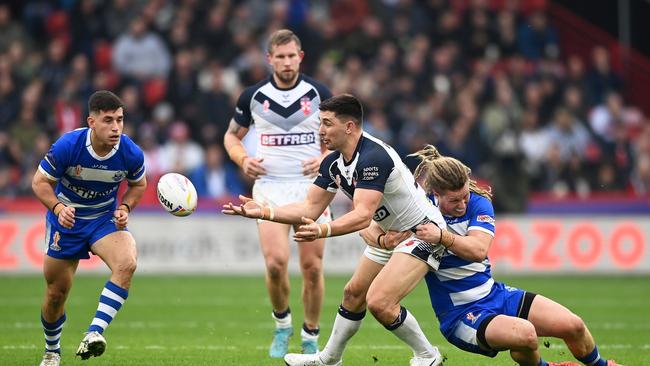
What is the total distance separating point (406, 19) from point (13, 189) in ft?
30.4

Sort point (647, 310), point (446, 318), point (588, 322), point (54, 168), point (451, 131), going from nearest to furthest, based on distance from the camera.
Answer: point (446, 318) < point (54, 168) < point (588, 322) < point (647, 310) < point (451, 131)

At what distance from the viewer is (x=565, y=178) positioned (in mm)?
20938

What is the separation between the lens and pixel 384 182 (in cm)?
816

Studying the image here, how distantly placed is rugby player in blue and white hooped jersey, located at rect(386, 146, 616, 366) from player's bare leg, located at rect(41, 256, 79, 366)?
281 centimetres

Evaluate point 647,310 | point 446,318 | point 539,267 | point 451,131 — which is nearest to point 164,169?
point 451,131

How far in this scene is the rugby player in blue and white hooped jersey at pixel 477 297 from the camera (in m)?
7.75

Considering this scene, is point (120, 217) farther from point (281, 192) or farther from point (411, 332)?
point (411, 332)

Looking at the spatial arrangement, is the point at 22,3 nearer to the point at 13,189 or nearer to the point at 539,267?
the point at 13,189

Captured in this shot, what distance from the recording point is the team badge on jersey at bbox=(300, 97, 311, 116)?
10.7 m

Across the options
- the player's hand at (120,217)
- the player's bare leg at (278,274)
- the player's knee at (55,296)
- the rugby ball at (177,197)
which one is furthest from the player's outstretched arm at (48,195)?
the player's bare leg at (278,274)

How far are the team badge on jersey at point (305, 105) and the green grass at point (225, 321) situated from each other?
7.79 ft

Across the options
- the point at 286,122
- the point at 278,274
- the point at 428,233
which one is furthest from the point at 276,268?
the point at 428,233

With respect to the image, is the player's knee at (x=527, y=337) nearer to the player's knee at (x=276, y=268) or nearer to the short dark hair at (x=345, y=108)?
the short dark hair at (x=345, y=108)

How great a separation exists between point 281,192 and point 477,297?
3.14 meters
